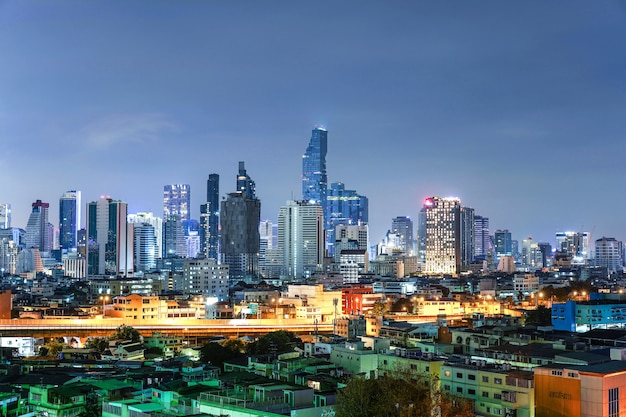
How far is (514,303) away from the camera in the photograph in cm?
4231

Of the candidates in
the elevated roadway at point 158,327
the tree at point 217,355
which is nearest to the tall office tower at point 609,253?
the elevated roadway at point 158,327

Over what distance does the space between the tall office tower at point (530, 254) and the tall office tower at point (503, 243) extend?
3.53 metres

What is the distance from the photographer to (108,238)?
7275cm

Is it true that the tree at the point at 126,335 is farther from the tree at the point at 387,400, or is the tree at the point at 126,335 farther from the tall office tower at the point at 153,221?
the tall office tower at the point at 153,221

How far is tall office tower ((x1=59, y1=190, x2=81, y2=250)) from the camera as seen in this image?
110375 millimetres

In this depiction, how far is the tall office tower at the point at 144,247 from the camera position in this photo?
287 feet

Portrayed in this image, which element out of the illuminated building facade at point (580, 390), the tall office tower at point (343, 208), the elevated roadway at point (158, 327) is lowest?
the elevated roadway at point (158, 327)

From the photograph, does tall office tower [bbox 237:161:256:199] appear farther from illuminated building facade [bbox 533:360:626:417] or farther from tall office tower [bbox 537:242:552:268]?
illuminated building facade [bbox 533:360:626:417]

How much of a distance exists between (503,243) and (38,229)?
225 ft

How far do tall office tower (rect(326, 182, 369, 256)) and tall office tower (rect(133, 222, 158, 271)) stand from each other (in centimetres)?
3778

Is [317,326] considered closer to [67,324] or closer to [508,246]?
[67,324]

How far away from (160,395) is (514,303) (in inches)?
1250

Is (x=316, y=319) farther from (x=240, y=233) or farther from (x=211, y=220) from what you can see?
(x=211, y=220)

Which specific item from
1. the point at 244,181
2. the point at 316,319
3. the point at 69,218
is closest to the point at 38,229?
the point at 69,218
